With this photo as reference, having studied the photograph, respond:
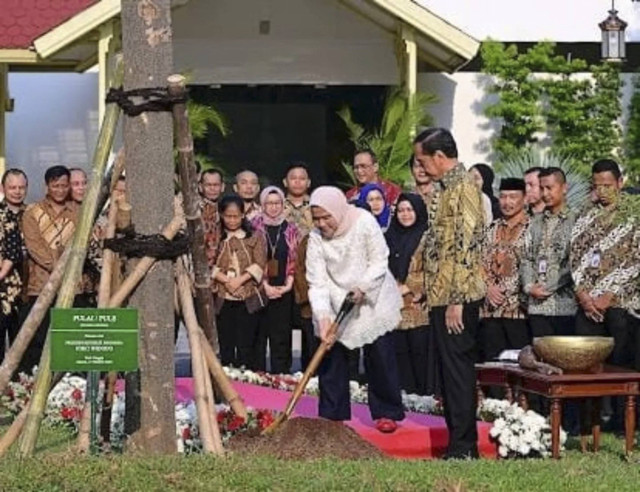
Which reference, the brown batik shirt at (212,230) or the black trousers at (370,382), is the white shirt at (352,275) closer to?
the black trousers at (370,382)

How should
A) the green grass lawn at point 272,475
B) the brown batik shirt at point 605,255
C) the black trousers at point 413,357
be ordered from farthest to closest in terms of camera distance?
1. the black trousers at point 413,357
2. the brown batik shirt at point 605,255
3. the green grass lawn at point 272,475

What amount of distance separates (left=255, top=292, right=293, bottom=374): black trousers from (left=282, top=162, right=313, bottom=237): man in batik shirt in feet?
2.14

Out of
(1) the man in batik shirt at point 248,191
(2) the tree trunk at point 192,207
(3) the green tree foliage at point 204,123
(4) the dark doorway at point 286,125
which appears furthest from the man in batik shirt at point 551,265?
(4) the dark doorway at point 286,125

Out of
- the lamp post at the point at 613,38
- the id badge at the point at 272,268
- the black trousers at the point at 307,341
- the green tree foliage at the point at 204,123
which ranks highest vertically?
the lamp post at the point at 613,38

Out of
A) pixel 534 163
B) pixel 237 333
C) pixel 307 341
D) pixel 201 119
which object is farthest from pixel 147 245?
pixel 534 163

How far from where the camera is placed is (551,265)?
11.3m

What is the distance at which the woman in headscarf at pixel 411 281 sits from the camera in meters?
12.3

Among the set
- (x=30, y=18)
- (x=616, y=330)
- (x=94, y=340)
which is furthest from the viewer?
(x=30, y=18)

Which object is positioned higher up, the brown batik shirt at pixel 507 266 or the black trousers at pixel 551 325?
the brown batik shirt at pixel 507 266

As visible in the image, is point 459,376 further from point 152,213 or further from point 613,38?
point 613,38

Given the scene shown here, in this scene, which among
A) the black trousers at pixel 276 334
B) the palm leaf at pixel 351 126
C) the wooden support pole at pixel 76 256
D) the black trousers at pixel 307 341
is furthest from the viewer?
the palm leaf at pixel 351 126

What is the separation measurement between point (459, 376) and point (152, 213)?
7.23 feet

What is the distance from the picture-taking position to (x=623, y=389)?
9508mm

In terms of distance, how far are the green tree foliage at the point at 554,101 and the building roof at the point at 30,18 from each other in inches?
212
